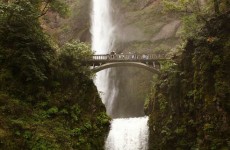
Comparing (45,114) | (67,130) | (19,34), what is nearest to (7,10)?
(19,34)

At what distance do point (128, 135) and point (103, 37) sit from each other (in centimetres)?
2473

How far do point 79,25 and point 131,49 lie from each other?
32.8 ft

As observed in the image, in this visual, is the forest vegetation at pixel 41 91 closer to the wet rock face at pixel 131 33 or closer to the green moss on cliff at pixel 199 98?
the green moss on cliff at pixel 199 98

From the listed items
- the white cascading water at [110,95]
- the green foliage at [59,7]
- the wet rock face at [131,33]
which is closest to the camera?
the white cascading water at [110,95]

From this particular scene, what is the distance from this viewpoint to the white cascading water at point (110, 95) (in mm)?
27062

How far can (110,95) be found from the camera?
44.3 metres

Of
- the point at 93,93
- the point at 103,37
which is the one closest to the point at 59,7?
the point at 93,93

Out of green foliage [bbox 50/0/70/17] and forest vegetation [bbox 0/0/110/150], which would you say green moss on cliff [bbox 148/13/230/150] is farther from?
green foliage [bbox 50/0/70/17]

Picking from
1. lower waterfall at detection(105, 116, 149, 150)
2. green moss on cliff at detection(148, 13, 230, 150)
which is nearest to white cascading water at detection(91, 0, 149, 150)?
lower waterfall at detection(105, 116, 149, 150)

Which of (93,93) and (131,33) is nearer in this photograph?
(93,93)

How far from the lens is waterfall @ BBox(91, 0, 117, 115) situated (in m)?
44.4

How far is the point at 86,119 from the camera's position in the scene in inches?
1038

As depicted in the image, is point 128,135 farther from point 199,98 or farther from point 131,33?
point 131,33

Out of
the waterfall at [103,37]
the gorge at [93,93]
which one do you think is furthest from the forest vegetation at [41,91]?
the waterfall at [103,37]
